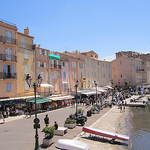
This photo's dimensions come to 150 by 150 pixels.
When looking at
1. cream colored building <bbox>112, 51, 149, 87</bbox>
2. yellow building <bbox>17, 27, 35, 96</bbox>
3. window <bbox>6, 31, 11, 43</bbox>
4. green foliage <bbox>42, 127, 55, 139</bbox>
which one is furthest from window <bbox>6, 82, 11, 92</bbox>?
cream colored building <bbox>112, 51, 149, 87</bbox>

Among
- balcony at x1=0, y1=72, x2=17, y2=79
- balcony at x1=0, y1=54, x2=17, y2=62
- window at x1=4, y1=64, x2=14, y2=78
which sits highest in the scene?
balcony at x1=0, y1=54, x2=17, y2=62

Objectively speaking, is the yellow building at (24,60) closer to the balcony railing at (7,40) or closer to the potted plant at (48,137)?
the balcony railing at (7,40)

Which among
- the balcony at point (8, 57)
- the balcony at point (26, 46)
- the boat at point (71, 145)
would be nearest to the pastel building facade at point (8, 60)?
the balcony at point (8, 57)

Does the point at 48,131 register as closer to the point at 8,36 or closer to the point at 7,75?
the point at 7,75

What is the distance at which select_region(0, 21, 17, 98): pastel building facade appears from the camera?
25750mm

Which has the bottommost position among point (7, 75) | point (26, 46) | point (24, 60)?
point (7, 75)

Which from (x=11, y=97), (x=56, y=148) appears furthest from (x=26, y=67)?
(x=56, y=148)

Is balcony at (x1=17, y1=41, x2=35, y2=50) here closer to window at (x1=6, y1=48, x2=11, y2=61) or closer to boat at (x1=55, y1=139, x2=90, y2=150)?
window at (x1=6, y1=48, x2=11, y2=61)

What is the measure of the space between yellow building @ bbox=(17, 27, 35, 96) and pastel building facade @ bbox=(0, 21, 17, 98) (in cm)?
106

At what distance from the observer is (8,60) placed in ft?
86.0

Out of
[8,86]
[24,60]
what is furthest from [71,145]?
[24,60]

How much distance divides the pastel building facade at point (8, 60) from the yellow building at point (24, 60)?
Answer: 41.7 inches

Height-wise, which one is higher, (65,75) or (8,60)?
(8,60)

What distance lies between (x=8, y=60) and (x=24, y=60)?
3704mm
